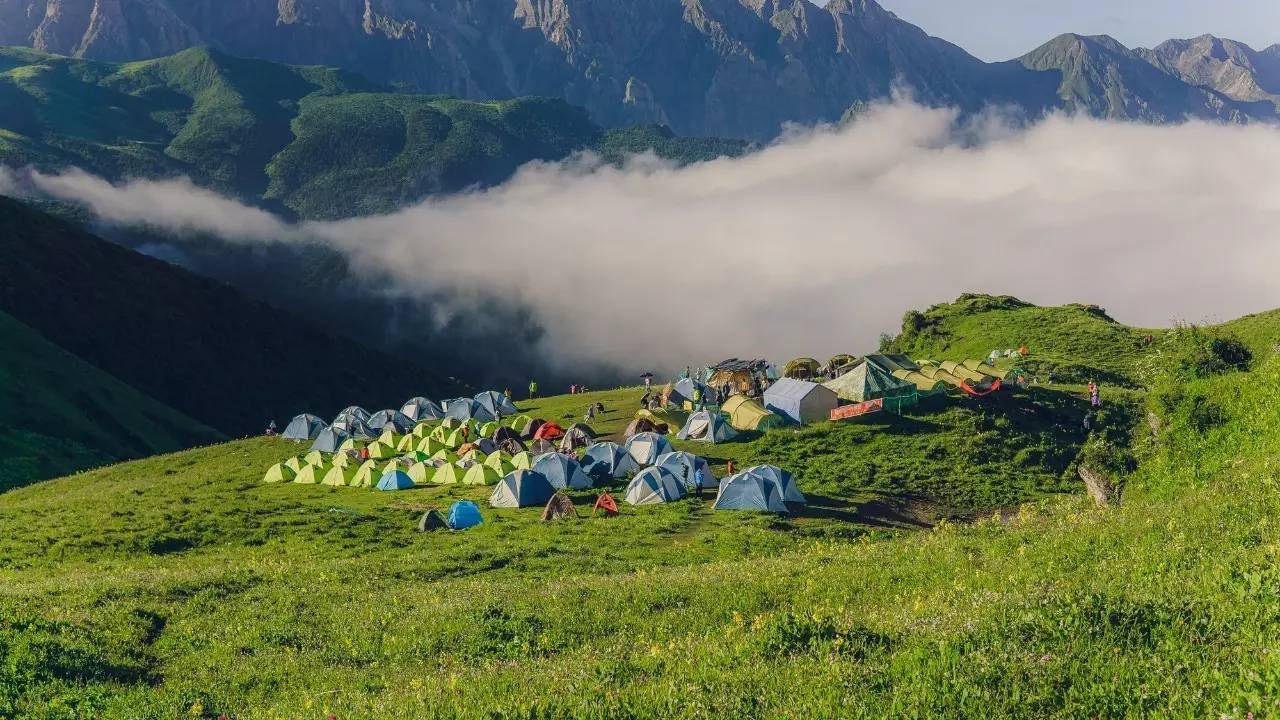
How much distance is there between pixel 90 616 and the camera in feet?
52.2

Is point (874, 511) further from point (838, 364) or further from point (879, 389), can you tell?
point (838, 364)

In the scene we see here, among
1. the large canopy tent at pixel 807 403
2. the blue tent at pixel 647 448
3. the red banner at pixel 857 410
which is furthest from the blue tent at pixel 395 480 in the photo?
the red banner at pixel 857 410

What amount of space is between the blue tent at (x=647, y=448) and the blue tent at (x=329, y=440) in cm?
2436

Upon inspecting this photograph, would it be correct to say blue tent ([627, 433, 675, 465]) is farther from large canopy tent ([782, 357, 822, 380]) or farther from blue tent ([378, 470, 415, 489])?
large canopy tent ([782, 357, 822, 380])

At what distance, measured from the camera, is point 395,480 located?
4747cm

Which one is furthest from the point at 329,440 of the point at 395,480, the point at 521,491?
the point at 521,491

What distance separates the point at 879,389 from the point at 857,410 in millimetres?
2535

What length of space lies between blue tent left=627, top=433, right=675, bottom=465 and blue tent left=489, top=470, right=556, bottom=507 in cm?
609

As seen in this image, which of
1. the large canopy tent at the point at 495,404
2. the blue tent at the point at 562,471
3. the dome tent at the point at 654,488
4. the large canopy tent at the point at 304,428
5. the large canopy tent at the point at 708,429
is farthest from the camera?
the large canopy tent at the point at 495,404

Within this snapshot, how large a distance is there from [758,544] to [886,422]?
23009 mm

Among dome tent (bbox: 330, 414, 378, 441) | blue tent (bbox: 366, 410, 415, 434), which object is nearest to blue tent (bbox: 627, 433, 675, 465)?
blue tent (bbox: 366, 410, 415, 434)

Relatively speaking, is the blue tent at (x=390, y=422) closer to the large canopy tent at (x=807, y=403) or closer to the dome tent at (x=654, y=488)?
the large canopy tent at (x=807, y=403)

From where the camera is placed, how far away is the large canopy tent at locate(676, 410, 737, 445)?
2026 inches

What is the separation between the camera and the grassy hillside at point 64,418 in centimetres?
7131
